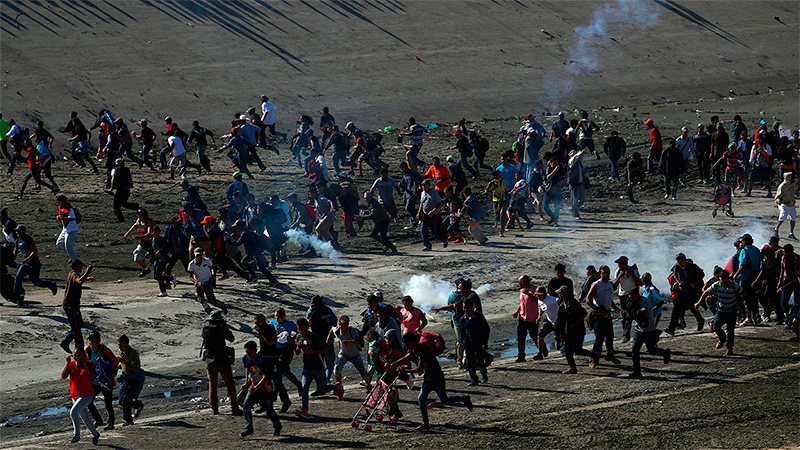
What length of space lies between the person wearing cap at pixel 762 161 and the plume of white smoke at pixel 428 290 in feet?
31.4

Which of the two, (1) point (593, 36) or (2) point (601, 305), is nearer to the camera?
(2) point (601, 305)

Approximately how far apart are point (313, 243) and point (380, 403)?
978 cm

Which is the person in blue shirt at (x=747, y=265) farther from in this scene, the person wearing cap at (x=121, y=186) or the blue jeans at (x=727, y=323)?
the person wearing cap at (x=121, y=186)

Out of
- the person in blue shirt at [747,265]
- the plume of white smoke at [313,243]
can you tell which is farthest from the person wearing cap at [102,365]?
the person in blue shirt at [747,265]

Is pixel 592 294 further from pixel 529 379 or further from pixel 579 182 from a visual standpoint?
pixel 579 182

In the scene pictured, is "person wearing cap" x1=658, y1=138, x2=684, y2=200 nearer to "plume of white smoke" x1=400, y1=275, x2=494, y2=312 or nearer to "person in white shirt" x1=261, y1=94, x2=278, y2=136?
"plume of white smoke" x1=400, y1=275, x2=494, y2=312

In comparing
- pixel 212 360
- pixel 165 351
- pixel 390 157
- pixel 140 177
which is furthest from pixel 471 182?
pixel 212 360

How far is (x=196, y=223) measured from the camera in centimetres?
2125

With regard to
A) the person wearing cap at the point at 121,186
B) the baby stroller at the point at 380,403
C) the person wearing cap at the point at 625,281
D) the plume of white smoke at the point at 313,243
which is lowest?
the baby stroller at the point at 380,403

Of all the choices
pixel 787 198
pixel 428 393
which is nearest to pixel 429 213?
pixel 787 198

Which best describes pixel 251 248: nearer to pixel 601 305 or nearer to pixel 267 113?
pixel 601 305

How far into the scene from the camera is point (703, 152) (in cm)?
2955

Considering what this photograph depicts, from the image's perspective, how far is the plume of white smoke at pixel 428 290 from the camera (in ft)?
71.5

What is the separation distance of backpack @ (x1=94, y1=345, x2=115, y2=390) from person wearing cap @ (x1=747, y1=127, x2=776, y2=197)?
1894 centimetres
